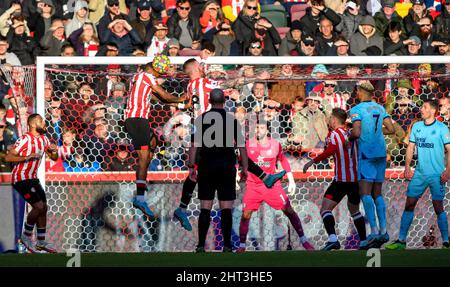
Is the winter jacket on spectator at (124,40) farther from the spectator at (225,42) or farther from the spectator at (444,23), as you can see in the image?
the spectator at (444,23)

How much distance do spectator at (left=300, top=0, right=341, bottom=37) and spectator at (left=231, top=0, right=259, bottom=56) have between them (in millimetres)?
739

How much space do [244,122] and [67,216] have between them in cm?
253

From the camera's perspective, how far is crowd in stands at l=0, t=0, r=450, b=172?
17.5 m

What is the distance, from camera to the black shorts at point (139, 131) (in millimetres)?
15680

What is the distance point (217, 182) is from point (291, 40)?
5.72 metres

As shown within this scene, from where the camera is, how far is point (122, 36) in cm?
1978

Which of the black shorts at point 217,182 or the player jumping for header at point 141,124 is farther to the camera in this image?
the player jumping for header at point 141,124

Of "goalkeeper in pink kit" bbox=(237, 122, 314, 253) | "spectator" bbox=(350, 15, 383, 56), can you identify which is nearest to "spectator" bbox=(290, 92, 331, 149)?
"goalkeeper in pink kit" bbox=(237, 122, 314, 253)

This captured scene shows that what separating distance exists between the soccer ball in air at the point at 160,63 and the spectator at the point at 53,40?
4.13 meters

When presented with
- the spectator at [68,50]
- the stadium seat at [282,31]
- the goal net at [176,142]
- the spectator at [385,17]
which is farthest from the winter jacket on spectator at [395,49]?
the spectator at [68,50]

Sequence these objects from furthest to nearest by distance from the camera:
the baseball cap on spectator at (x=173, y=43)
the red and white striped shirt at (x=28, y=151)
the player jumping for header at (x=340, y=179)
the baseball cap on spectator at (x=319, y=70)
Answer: the baseball cap on spectator at (x=173, y=43) → the baseball cap on spectator at (x=319, y=70) → the player jumping for header at (x=340, y=179) → the red and white striped shirt at (x=28, y=151)

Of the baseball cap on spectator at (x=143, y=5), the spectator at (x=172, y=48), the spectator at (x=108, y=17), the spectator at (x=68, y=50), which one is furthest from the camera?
the baseball cap on spectator at (x=143, y=5)

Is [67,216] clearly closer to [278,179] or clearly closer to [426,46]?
[278,179]

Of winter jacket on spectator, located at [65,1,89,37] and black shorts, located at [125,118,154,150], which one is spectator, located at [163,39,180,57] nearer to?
winter jacket on spectator, located at [65,1,89,37]
